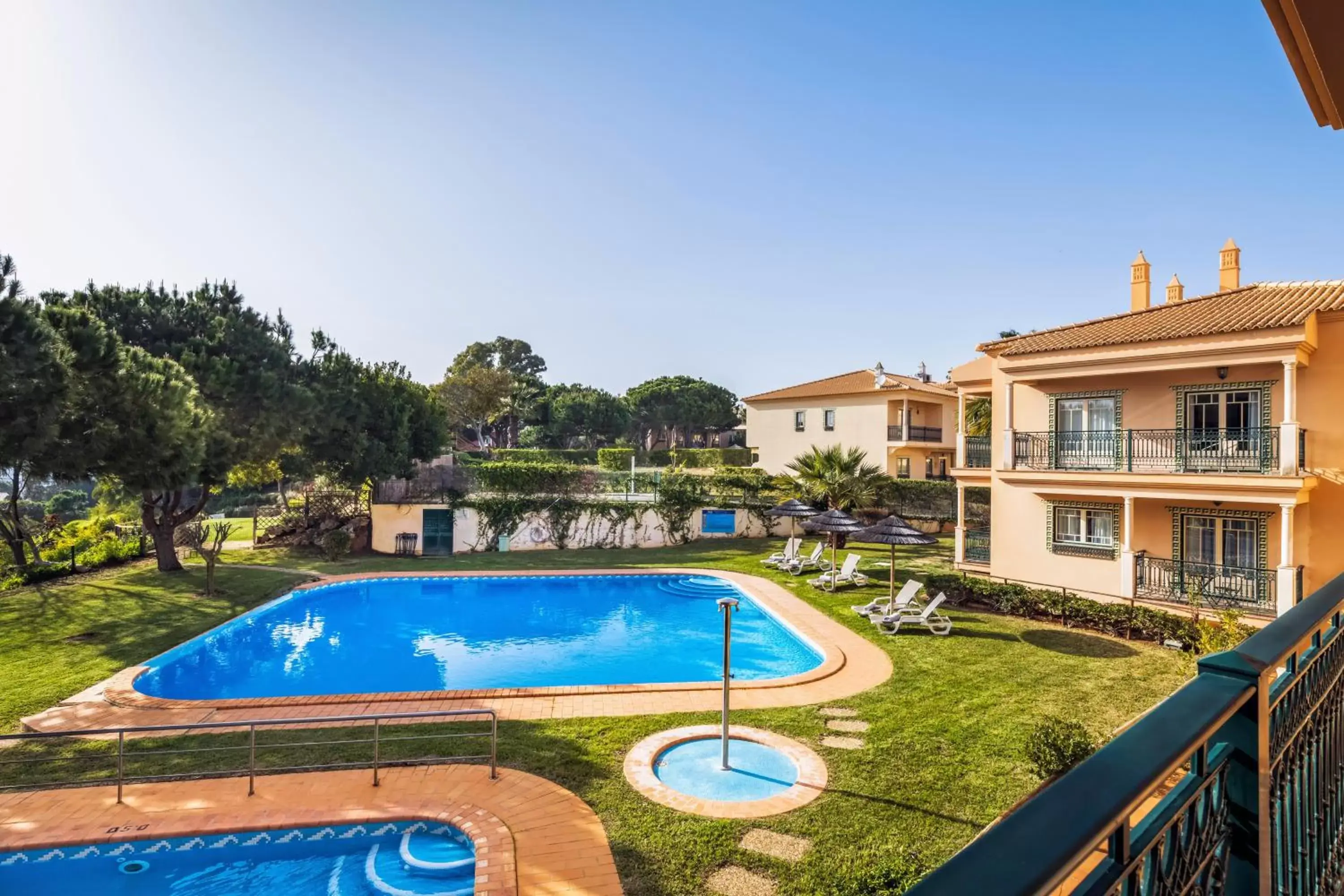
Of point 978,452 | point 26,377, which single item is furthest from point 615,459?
point 26,377

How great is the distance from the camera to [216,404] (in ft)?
73.5

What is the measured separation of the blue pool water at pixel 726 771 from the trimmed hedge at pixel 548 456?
118 ft

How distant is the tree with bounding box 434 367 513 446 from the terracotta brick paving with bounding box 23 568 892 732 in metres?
48.4

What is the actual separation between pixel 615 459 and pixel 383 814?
132 feet

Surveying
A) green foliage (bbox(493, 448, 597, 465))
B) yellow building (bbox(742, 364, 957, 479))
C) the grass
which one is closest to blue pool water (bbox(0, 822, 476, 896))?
the grass

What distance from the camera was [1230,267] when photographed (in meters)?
20.4

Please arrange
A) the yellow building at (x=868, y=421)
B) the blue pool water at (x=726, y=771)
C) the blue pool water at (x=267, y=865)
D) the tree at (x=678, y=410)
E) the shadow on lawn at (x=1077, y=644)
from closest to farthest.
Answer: the blue pool water at (x=267, y=865)
the blue pool water at (x=726, y=771)
the shadow on lawn at (x=1077, y=644)
the yellow building at (x=868, y=421)
the tree at (x=678, y=410)

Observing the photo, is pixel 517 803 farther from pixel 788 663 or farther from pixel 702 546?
pixel 702 546

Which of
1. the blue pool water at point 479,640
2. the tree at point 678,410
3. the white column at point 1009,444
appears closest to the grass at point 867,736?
the blue pool water at point 479,640

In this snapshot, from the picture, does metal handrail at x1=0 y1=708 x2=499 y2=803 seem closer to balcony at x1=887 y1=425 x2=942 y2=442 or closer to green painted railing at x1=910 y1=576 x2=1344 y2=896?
green painted railing at x1=910 y1=576 x2=1344 y2=896

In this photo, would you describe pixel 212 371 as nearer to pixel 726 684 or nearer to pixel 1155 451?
pixel 726 684

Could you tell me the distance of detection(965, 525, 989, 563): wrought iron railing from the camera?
72.2 feet

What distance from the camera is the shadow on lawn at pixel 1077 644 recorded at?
47.1 feet

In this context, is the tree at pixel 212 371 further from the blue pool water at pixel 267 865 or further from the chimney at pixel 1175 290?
the chimney at pixel 1175 290
